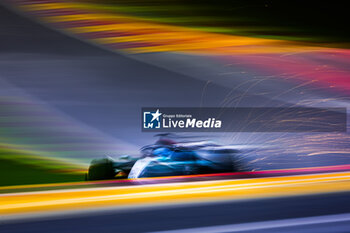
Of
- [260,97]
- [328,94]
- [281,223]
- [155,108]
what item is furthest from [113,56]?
[281,223]

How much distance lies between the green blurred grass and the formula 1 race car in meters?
1.03

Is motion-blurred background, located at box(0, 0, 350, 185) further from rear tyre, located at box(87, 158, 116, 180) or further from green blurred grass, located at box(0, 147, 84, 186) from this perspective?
rear tyre, located at box(87, 158, 116, 180)

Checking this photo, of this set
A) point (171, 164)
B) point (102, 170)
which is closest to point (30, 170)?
point (102, 170)

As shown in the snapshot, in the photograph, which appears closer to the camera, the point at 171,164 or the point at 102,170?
the point at 171,164

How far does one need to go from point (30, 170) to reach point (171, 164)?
271 centimetres

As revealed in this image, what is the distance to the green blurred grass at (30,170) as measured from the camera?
19.5 feet

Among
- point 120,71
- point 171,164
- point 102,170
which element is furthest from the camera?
point 120,71

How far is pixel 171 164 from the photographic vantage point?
4.34m

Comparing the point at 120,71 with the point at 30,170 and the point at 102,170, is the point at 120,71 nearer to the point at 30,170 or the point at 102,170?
the point at 102,170

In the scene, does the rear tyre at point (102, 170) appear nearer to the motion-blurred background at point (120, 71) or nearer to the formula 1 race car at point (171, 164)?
the formula 1 race car at point (171, 164)

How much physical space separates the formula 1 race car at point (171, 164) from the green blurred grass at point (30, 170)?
1034mm

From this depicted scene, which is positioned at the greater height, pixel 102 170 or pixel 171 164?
pixel 171 164

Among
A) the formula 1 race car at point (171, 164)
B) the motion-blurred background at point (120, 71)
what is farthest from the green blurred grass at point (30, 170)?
the formula 1 race car at point (171, 164)

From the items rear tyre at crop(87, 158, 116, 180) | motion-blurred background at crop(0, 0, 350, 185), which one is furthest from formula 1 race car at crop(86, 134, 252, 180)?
motion-blurred background at crop(0, 0, 350, 185)
